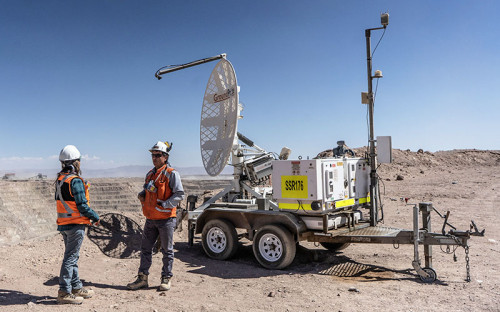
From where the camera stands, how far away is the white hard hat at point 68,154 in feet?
17.6

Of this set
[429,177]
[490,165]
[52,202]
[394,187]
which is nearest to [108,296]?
[394,187]

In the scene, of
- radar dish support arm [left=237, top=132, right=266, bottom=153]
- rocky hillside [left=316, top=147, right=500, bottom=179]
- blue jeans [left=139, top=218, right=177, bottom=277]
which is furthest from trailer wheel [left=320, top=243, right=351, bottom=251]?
rocky hillside [left=316, top=147, right=500, bottom=179]

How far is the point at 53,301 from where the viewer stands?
539cm

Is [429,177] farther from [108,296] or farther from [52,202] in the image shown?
[52,202]

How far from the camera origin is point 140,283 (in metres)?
6.05

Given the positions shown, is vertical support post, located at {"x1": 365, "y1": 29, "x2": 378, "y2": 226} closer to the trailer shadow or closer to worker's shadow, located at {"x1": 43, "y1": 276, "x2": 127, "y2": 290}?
the trailer shadow

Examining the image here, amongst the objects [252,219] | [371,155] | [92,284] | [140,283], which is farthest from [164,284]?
[371,155]

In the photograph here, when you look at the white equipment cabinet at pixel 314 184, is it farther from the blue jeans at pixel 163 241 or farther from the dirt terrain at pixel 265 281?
the blue jeans at pixel 163 241

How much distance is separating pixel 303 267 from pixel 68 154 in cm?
460

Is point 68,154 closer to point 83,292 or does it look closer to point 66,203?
point 66,203

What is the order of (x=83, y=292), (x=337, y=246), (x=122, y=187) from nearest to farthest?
(x=83, y=292) < (x=337, y=246) < (x=122, y=187)

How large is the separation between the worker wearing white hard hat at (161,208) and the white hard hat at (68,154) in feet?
3.51

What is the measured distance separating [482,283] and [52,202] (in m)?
29.7

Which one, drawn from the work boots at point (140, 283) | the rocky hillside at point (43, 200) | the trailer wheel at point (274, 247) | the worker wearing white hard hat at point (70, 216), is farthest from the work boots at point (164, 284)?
the rocky hillside at point (43, 200)
